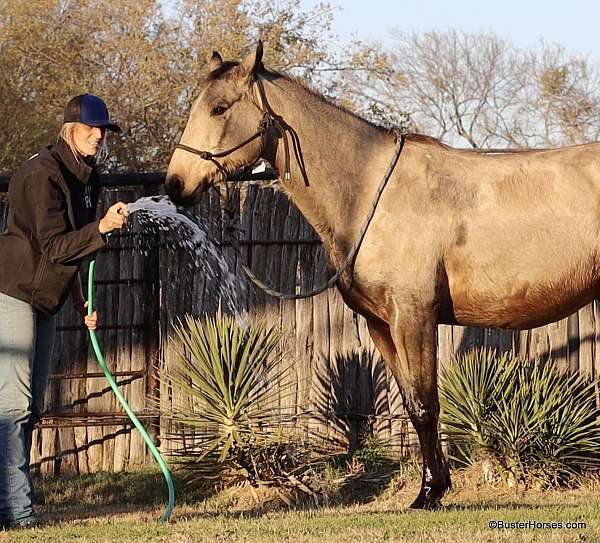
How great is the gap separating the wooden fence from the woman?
2.97 metres

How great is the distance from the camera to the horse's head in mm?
6035

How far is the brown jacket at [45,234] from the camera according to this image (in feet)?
17.6

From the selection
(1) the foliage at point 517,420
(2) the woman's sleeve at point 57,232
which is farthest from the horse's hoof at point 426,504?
(2) the woman's sleeve at point 57,232

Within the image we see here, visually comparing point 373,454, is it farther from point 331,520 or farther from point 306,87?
point 306,87

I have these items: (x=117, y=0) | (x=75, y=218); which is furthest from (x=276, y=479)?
(x=117, y=0)

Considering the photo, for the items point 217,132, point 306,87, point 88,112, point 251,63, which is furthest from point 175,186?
point 306,87

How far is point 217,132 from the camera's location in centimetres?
610

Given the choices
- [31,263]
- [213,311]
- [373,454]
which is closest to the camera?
[31,263]

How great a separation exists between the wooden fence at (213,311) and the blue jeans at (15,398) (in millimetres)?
2926

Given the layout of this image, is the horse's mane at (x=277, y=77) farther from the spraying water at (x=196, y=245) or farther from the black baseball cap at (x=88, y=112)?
the spraying water at (x=196, y=245)

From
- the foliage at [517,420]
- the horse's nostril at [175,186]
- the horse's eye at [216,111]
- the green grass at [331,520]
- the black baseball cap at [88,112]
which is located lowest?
the green grass at [331,520]

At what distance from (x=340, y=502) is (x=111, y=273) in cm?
298

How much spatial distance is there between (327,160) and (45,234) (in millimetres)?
1821

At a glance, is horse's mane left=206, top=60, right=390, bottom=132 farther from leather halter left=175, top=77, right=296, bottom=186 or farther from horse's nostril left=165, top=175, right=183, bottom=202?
horse's nostril left=165, top=175, right=183, bottom=202
